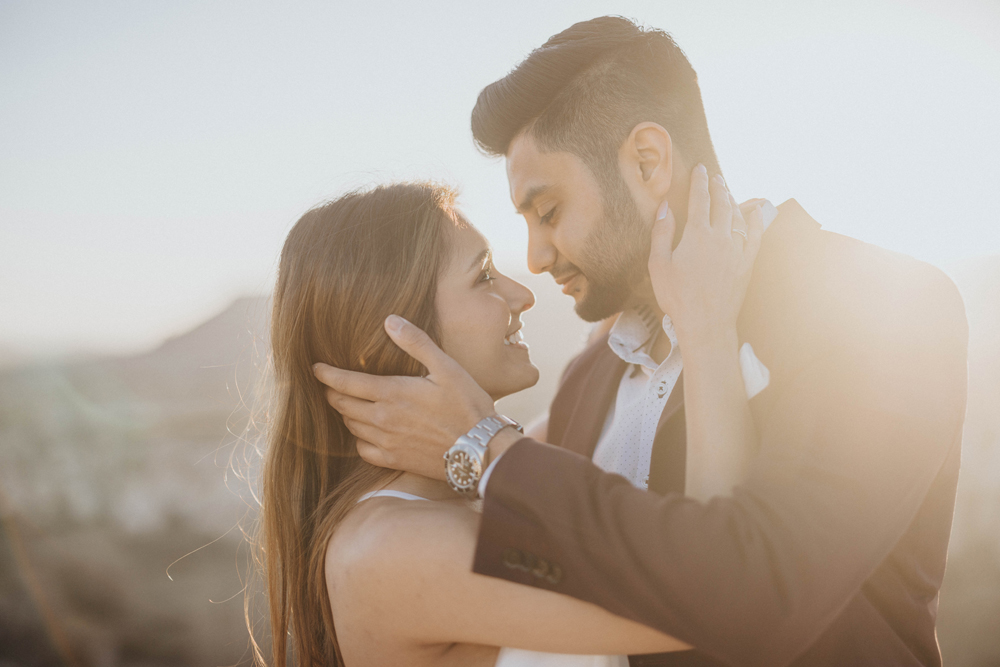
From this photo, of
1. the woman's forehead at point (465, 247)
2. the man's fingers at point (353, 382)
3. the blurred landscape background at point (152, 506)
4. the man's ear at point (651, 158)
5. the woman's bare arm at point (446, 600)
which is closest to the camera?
the woman's bare arm at point (446, 600)

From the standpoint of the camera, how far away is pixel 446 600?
1.42 m

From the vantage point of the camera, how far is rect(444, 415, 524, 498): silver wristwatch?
1531 millimetres

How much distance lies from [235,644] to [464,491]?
22.1 ft

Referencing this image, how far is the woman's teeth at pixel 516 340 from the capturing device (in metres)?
2.28

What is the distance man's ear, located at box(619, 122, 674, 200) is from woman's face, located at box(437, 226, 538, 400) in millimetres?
783

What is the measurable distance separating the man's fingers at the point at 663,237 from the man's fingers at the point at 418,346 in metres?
0.86

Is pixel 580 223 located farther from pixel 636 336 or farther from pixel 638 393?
pixel 638 393

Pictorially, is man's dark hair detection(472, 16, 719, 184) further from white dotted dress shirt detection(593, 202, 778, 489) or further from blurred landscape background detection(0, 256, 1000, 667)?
blurred landscape background detection(0, 256, 1000, 667)

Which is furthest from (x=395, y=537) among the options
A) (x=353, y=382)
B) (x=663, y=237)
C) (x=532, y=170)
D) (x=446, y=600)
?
(x=532, y=170)

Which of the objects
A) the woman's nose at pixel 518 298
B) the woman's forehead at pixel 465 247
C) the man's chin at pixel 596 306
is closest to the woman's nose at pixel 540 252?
the man's chin at pixel 596 306

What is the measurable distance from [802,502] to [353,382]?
1.37 metres

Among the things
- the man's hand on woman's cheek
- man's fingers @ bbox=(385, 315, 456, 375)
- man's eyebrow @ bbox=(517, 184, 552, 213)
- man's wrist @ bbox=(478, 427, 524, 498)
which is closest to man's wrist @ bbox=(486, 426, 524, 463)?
man's wrist @ bbox=(478, 427, 524, 498)

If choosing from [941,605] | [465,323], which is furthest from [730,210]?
[941,605]

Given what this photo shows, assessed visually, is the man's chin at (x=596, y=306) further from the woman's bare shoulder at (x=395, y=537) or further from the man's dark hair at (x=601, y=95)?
the woman's bare shoulder at (x=395, y=537)
